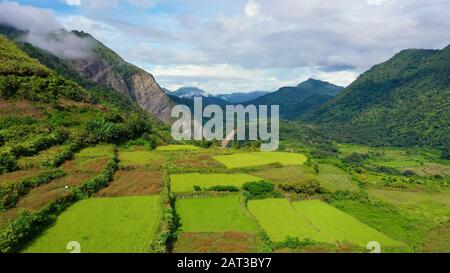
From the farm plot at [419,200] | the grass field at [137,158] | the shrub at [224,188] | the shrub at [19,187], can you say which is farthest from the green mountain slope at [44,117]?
the farm plot at [419,200]

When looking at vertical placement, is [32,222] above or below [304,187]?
above

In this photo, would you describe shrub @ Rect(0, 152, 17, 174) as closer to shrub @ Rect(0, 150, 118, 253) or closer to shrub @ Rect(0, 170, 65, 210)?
shrub @ Rect(0, 170, 65, 210)

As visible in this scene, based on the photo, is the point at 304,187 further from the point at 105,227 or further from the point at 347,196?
the point at 105,227

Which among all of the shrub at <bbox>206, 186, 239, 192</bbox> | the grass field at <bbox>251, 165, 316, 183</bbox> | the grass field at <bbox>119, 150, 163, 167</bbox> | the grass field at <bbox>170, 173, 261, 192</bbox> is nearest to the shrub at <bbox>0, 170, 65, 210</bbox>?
the grass field at <bbox>119, 150, 163, 167</bbox>

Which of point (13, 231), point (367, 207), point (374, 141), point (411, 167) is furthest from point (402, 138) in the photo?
point (13, 231)

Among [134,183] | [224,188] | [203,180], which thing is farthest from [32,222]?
[203,180]

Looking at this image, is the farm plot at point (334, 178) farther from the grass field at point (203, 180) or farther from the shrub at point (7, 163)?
the shrub at point (7, 163)
